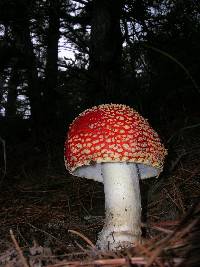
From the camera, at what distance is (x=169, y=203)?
2.64 metres

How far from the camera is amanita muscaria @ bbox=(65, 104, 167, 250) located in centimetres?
226

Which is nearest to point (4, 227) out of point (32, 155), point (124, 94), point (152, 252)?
point (152, 252)

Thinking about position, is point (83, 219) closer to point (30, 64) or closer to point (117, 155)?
point (117, 155)

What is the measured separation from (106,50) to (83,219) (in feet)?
8.02

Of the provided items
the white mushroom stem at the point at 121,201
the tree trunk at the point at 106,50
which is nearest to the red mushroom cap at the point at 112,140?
the white mushroom stem at the point at 121,201

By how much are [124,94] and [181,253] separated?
11.9ft

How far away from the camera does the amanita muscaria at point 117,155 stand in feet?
7.43

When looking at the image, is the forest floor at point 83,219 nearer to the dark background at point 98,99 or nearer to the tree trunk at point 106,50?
the dark background at point 98,99

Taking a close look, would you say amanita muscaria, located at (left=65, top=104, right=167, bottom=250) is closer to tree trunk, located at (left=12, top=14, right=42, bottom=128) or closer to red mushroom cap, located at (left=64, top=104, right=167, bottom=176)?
red mushroom cap, located at (left=64, top=104, right=167, bottom=176)

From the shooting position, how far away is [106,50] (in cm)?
451

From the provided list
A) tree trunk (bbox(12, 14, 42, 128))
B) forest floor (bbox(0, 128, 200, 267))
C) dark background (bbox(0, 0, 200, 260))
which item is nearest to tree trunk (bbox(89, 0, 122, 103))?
dark background (bbox(0, 0, 200, 260))

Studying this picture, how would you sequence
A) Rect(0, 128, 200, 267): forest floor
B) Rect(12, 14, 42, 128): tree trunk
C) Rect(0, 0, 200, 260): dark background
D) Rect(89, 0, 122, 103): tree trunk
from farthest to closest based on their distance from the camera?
Rect(12, 14, 42, 128): tree trunk
Rect(89, 0, 122, 103): tree trunk
Rect(0, 0, 200, 260): dark background
Rect(0, 128, 200, 267): forest floor

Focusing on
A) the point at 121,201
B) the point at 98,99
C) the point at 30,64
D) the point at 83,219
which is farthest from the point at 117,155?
the point at 30,64

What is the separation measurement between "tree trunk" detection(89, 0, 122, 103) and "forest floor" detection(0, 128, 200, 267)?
1120 mm
